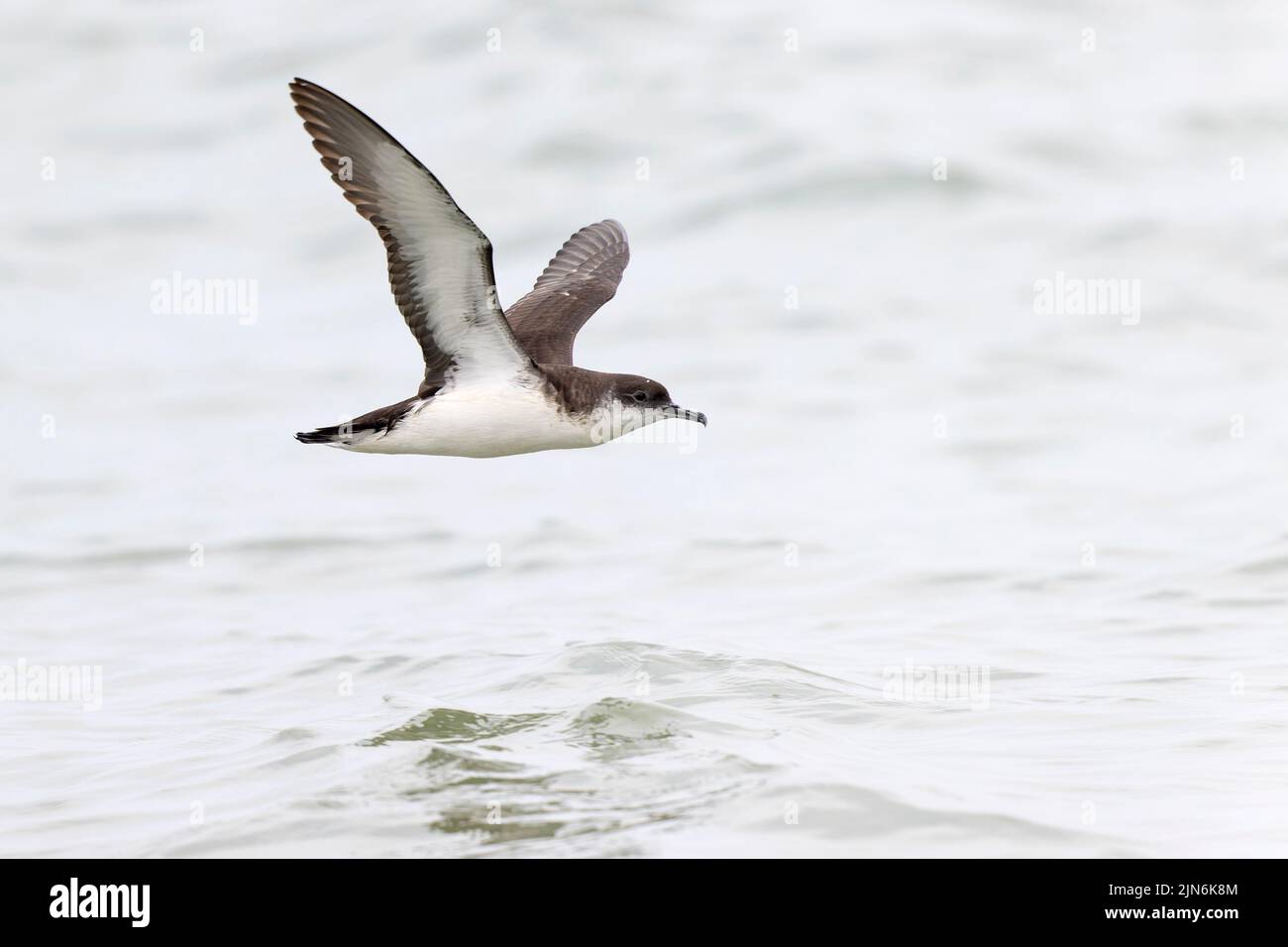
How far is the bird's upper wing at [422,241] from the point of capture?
6.62m

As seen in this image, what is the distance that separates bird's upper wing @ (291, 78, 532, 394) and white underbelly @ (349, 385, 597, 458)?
153mm

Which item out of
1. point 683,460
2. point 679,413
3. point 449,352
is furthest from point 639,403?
point 683,460

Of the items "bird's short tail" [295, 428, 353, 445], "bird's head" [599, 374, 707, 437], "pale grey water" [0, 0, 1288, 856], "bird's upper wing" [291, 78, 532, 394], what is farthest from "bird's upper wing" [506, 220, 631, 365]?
"pale grey water" [0, 0, 1288, 856]

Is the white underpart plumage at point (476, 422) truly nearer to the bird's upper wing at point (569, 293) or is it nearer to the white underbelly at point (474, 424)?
the white underbelly at point (474, 424)

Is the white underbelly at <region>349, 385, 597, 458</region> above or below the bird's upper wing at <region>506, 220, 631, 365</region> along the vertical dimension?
below

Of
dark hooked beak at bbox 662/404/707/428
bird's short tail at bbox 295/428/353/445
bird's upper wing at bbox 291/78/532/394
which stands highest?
bird's upper wing at bbox 291/78/532/394

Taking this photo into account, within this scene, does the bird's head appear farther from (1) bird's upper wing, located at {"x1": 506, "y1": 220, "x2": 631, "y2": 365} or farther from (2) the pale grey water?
(2) the pale grey water

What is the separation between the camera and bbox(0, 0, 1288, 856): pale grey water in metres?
6.81

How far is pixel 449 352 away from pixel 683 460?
20.9 feet

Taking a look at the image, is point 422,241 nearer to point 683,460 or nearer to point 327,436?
point 327,436

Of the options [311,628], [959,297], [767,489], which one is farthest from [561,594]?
[959,297]

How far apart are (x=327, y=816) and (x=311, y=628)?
14.7 feet

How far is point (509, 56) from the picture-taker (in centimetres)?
1953

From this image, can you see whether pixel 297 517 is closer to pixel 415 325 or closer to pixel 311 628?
pixel 311 628
